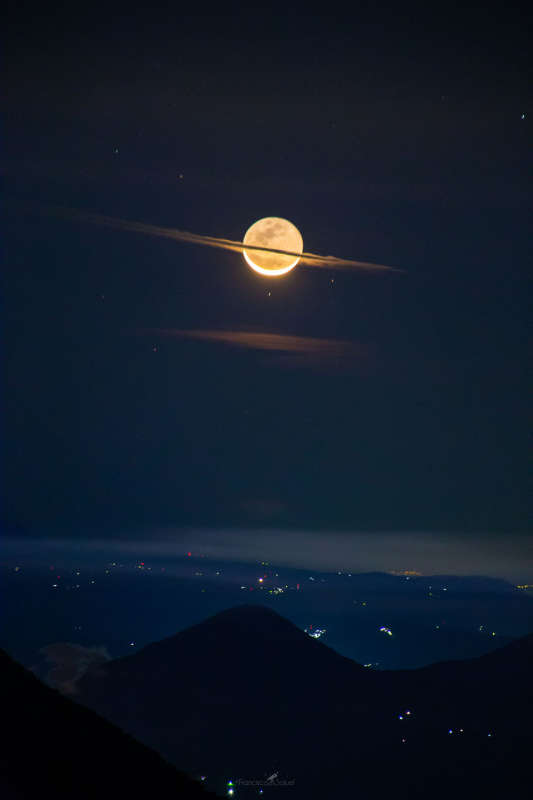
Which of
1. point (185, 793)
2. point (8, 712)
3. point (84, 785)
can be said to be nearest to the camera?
point (84, 785)

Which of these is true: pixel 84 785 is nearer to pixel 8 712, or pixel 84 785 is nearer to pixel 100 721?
pixel 8 712

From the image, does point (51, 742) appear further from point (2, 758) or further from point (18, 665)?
point (18, 665)

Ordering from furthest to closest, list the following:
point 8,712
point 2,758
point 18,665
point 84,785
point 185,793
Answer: point 18,665
point 185,793
point 8,712
point 84,785
point 2,758

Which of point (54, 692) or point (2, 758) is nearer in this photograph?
point (2, 758)

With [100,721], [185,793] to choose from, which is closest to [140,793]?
[185,793]

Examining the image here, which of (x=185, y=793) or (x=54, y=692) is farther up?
(x=54, y=692)

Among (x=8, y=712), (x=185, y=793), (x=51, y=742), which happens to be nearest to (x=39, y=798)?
(x=51, y=742)
